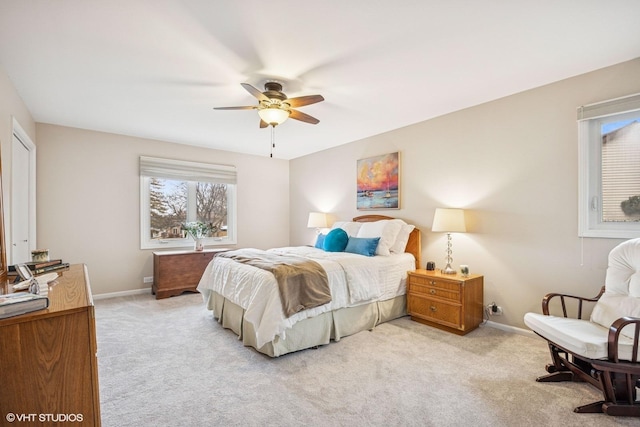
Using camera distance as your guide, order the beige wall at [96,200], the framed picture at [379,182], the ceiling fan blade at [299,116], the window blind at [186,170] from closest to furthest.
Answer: the ceiling fan blade at [299,116] < the beige wall at [96,200] < the framed picture at [379,182] < the window blind at [186,170]

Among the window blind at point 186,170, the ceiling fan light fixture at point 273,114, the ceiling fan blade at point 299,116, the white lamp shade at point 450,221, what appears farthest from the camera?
the window blind at point 186,170

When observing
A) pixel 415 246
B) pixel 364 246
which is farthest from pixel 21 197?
pixel 415 246

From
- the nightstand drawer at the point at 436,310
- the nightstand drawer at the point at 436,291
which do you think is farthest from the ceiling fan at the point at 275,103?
the nightstand drawer at the point at 436,310

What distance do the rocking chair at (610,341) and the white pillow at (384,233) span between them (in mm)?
1746

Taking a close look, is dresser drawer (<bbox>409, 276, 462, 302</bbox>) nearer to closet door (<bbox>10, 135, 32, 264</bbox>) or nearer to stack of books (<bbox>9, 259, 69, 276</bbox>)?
stack of books (<bbox>9, 259, 69, 276</bbox>)

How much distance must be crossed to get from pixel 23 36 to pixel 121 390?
103 inches

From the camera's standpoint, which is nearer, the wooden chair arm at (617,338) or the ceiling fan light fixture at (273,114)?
the wooden chair arm at (617,338)

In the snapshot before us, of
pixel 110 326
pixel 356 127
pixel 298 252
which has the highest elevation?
pixel 356 127

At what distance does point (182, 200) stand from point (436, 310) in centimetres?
442

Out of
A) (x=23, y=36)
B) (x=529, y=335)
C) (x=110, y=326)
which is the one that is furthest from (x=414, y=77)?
(x=110, y=326)

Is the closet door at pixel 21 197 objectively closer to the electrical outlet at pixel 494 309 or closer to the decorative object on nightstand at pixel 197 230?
the decorative object on nightstand at pixel 197 230

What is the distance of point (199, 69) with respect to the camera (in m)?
2.64

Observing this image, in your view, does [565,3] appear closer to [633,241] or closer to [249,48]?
[633,241]

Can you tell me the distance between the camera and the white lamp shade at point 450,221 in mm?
3365
